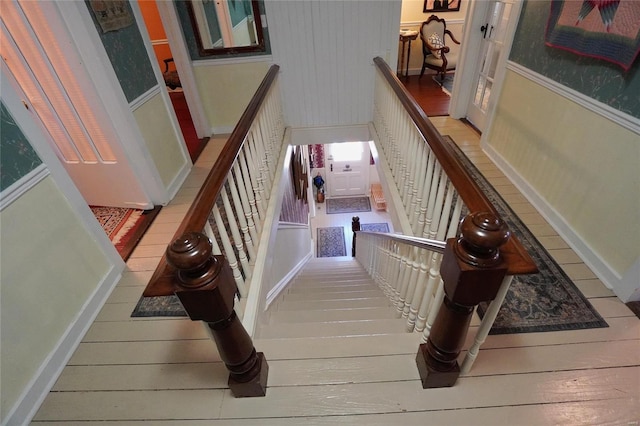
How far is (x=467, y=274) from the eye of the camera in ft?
2.65

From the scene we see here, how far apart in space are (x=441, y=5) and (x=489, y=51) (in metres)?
3.04

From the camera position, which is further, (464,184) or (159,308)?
(159,308)

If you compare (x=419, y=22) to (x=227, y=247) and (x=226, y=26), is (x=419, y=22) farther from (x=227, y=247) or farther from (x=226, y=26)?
(x=227, y=247)

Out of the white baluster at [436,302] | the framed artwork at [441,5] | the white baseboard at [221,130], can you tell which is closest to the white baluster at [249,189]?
the white baluster at [436,302]

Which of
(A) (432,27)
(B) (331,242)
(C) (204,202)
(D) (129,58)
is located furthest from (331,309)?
(A) (432,27)

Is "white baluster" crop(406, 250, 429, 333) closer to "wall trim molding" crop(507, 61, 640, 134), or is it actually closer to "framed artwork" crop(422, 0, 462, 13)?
"wall trim molding" crop(507, 61, 640, 134)

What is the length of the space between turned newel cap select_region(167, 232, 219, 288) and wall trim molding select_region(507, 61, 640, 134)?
214cm

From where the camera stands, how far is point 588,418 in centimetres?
116

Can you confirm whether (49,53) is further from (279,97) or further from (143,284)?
(279,97)

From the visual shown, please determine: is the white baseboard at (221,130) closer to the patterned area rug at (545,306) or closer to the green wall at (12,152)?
the green wall at (12,152)

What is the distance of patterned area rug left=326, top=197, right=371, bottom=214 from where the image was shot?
7102mm

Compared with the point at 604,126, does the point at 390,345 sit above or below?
below

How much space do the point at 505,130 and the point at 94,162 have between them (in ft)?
11.6

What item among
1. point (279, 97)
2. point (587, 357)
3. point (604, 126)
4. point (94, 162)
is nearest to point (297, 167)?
point (279, 97)
